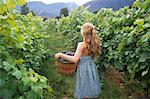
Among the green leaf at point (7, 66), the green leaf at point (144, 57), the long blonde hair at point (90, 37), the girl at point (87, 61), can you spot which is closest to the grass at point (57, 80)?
the girl at point (87, 61)

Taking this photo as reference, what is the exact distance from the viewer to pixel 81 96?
4770 millimetres

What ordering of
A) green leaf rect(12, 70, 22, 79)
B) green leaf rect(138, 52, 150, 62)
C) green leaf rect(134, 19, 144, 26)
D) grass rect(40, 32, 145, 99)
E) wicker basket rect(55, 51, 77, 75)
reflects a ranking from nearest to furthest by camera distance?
green leaf rect(12, 70, 22, 79), green leaf rect(134, 19, 144, 26), green leaf rect(138, 52, 150, 62), grass rect(40, 32, 145, 99), wicker basket rect(55, 51, 77, 75)

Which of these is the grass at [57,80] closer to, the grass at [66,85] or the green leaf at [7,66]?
the grass at [66,85]

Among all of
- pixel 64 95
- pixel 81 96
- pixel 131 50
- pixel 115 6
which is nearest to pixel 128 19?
pixel 131 50

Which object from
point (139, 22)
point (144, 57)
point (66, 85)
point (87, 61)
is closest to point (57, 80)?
point (66, 85)

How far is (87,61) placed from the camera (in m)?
4.64

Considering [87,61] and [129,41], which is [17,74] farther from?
[129,41]

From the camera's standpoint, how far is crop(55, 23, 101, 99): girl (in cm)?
453

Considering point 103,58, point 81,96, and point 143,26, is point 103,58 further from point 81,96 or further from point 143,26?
point 143,26

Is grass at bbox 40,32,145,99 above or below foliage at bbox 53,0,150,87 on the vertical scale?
below

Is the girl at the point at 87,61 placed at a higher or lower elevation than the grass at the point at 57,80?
higher

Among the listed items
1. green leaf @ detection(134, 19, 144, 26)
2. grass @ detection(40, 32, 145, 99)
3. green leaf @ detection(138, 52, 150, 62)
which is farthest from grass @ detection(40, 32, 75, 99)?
green leaf @ detection(134, 19, 144, 26)

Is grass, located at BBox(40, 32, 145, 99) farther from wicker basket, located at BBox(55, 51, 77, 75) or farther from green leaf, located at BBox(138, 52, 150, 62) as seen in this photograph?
green leaf, located at BBox(138, 52, 150, 62)

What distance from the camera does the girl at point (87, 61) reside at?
4.53 m
